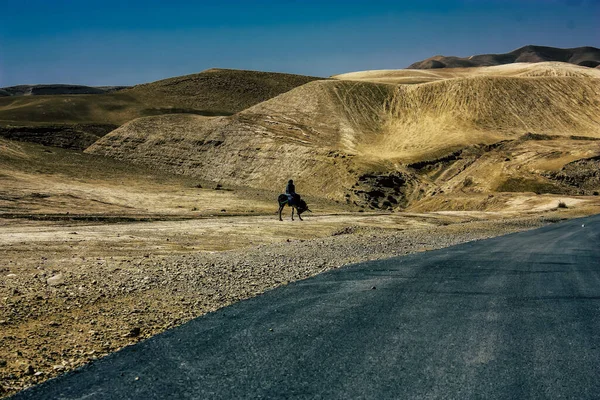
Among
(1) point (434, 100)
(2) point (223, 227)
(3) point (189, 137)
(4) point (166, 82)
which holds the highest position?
(4) point (166, 82)

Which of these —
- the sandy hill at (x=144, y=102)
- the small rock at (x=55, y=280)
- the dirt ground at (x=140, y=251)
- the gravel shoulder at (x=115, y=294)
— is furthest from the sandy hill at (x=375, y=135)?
the small rock at (x=55, y=280)

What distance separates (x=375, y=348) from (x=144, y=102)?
4649 inches

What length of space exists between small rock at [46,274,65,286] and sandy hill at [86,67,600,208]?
124 feet

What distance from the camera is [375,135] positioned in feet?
226

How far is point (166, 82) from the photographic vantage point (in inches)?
5330

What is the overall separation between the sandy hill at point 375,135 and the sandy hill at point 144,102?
1956 centimetres

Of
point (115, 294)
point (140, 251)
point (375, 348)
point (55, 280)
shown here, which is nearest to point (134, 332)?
point (115, 294)

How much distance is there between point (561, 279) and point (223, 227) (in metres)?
16.5

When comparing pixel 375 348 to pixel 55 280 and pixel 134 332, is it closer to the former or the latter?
pixel 134 332

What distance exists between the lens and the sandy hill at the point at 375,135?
2121 inches

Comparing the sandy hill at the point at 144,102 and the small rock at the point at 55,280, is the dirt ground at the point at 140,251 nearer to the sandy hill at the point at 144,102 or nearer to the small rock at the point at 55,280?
the small rock at the point at 55,280

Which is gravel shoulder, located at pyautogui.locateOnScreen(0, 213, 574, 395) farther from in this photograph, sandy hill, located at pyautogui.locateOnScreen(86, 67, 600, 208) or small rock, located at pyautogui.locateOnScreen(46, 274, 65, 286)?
sandy hill, located at pyautogui.locateOnScreen(86, 67, 600, 208)

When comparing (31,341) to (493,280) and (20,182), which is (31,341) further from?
(20,182)

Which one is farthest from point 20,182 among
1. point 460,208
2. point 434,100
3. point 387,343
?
point 434,100
